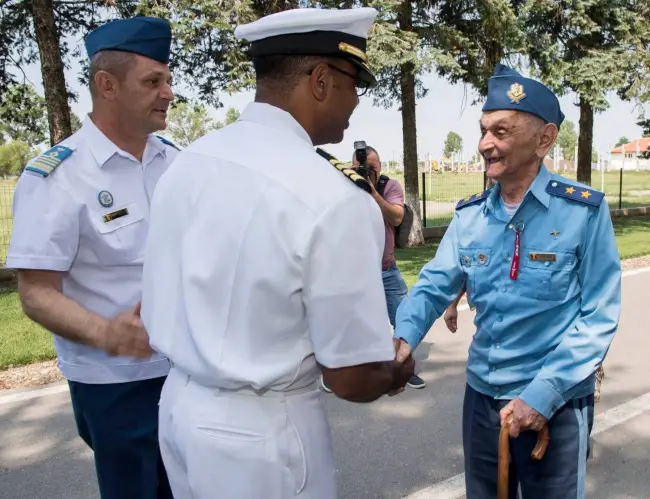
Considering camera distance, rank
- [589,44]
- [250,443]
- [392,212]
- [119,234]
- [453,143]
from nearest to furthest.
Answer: [250,443], [119,234], [392,212], [589,44], [453,143]

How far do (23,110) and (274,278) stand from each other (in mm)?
12898

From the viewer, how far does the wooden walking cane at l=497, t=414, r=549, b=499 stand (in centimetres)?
213

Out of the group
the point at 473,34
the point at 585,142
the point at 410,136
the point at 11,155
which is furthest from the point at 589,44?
the point at 11,155

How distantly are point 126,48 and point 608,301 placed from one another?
1.92 metres

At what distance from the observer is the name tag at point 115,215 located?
2.21m

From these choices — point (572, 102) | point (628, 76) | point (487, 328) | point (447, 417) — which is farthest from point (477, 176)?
point (487, 328)

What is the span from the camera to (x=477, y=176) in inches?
729

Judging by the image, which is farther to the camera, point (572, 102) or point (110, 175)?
point (572, 102)

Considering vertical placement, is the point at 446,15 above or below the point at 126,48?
above

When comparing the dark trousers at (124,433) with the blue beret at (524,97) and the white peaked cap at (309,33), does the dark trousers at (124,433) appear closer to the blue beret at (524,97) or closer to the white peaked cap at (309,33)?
the white peaked cap at (309,33)

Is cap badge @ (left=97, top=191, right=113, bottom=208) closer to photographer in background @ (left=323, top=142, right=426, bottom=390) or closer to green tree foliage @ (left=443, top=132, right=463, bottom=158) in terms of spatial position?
photographer in background @ (left=323, top=142, right=426, bottom=390)

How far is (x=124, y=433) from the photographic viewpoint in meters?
2.28

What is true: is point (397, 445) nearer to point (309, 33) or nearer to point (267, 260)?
point (267, 260)

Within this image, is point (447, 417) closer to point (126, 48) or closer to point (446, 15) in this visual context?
point (126, 48)
